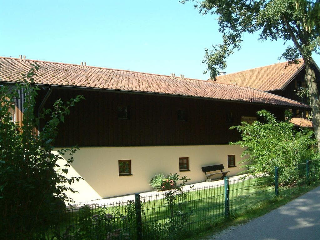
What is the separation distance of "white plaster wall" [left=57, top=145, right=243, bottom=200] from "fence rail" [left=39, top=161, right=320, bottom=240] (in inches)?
318

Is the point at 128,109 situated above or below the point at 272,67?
below

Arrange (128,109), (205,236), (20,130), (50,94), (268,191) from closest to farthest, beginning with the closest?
(20,130) < (205,236) < (268,191) < (50,94) < (128,109)

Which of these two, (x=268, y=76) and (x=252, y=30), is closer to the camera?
(x=252, y=30)

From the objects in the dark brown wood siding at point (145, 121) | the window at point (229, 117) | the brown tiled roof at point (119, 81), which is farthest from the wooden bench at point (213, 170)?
the brown tiled roof at point (119, 81)

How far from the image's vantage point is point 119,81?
18.3m

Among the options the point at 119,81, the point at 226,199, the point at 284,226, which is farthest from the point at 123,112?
the point at 284,226

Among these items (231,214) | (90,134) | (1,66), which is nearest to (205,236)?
(231,214)

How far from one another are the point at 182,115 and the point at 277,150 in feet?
22.3

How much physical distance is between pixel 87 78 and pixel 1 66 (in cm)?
377

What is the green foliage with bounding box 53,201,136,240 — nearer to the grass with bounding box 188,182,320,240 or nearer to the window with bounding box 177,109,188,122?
the grass with bounding box 188,182,320,240

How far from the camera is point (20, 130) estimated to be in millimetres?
4602

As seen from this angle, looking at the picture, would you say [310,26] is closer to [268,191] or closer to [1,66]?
[268,191]

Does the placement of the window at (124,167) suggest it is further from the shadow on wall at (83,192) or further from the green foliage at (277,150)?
the green foliage at (277,150)

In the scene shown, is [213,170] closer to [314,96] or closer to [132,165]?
[132,165]
